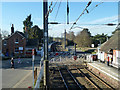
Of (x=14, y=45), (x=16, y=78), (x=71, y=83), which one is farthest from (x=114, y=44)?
(x=14, y=45)

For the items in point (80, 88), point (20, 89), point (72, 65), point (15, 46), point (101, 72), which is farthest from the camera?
point (15, 46)

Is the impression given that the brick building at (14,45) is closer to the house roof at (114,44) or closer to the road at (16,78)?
the road at (16,78)

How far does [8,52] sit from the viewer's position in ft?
106

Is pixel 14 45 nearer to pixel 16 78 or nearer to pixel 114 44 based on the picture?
pixel 16 78

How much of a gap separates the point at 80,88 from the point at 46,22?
17.0ft

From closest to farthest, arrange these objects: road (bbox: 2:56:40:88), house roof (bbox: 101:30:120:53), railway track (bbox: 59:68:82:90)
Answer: road (bbox: 2:56:40:88) → railway track (bbox: 59:68:82:90) → house roof (bbox: 101:30:120:53)

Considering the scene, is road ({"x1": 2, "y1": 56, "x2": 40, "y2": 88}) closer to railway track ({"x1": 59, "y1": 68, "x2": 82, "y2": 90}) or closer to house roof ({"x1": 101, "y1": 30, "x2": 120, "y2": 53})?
railway track ({"x1": 59, "y1": 68, "x2": 82, "y2": 90})

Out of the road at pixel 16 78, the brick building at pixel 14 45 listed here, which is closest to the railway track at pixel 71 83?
the road at pixel 16 78

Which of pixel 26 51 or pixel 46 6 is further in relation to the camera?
pixel 26 51

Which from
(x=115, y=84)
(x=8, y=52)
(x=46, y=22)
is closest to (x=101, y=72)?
(x=115, y=84)

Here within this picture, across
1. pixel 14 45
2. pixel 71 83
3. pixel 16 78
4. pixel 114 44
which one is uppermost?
pixel 14 45

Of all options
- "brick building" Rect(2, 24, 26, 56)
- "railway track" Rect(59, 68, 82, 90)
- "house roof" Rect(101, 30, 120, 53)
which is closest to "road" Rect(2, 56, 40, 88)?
"railway track" Rect(59, 68, 82, 90)

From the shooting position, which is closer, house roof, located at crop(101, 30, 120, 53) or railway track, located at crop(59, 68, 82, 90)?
railway track, located at crop(59, 68, 82, 90)

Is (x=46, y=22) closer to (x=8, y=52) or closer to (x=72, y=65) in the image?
(x=72, y=65)
